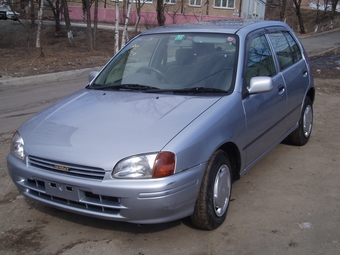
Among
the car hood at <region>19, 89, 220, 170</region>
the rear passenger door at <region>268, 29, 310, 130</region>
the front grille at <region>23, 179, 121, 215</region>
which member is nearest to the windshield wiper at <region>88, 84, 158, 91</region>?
the car hood at <region>19, 89, 220, 170</region>

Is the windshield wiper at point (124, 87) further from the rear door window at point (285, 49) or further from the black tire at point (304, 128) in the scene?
the black tire at point (304, 128)

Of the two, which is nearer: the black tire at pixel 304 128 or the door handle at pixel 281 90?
the door handle at pixel 281 90

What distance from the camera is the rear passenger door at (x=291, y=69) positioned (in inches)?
197

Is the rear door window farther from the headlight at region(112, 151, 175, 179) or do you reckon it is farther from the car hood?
the headlight at region(112, 151, 175, 179)

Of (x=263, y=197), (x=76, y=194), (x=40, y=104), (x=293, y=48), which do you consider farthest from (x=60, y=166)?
(x=40, y=104)

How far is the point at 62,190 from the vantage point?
127 inches

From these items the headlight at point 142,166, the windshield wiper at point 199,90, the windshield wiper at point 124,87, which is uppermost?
the windshield wiper at point 199,90

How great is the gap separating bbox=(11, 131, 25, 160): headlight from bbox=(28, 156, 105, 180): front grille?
187 millimetres

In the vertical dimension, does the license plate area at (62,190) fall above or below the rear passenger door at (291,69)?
below

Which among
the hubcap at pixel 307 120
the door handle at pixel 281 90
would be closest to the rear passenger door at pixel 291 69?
the door handle at pixel 281 90

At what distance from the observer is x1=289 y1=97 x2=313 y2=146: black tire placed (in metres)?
5.67

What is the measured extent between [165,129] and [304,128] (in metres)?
3.15

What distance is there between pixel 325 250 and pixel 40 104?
660 centimetres

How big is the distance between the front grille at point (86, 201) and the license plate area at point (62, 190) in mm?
28
